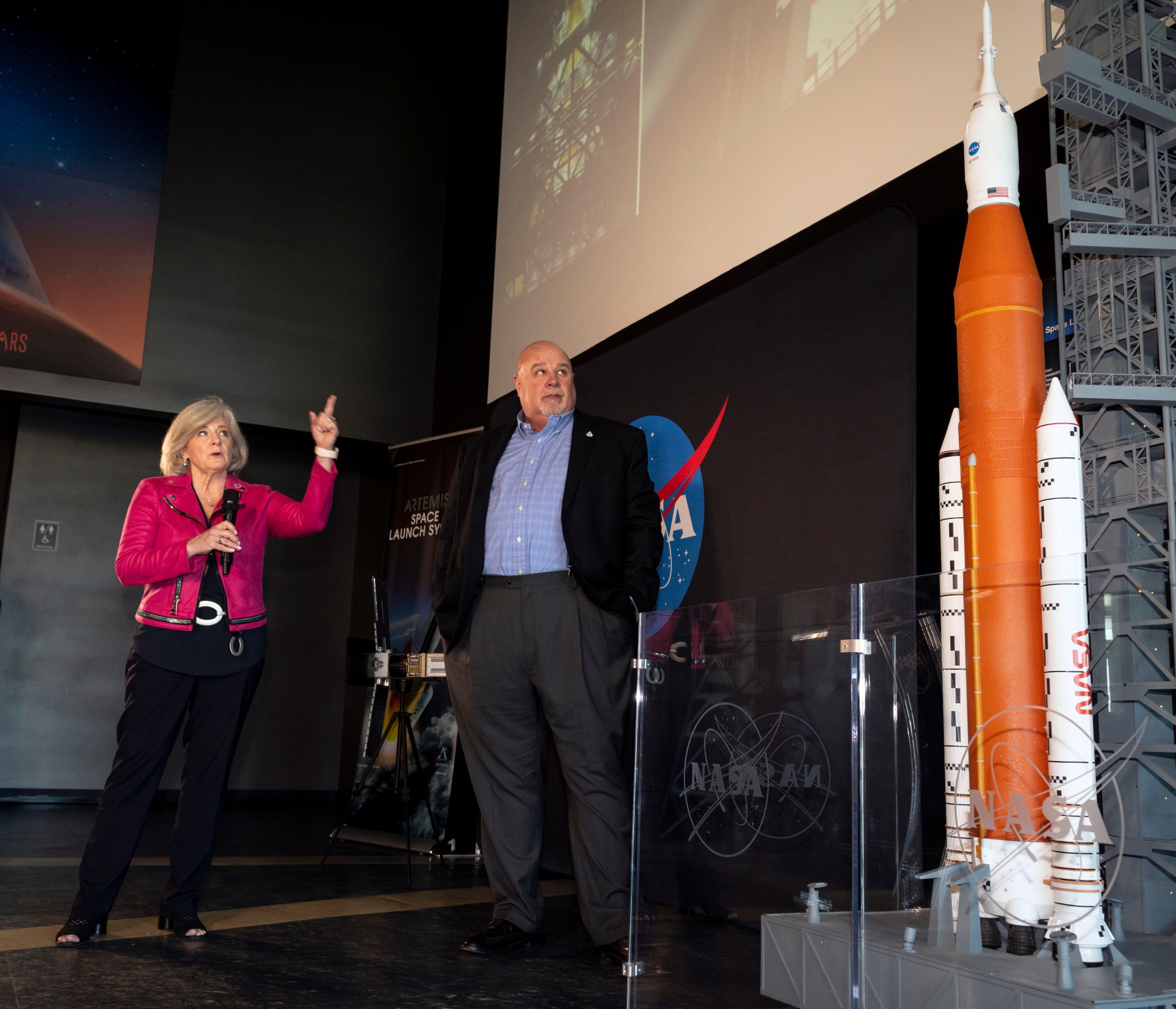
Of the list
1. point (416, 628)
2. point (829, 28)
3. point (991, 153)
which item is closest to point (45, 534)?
point (416, 628)

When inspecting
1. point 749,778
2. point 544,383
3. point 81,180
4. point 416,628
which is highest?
point 81,180

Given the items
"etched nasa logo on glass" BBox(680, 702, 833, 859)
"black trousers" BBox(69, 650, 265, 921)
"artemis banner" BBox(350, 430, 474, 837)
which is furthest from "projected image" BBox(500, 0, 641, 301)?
"etched nasa logo on glass" BBox(680, 702, 833, 859)

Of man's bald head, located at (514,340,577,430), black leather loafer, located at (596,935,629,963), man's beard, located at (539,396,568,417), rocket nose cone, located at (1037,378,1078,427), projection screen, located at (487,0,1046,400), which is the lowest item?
black leather loafer, located at (596,935,629,963)

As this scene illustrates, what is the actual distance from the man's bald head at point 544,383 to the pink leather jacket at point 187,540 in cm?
69

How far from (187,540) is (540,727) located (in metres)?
1.13

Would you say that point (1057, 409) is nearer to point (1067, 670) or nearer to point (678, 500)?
point (1067, 670)

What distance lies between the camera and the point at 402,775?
14.6 ft

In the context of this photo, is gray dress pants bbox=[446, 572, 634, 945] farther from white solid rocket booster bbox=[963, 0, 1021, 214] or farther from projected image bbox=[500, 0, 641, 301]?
projected image bbox=[500, 0, 641, 301]

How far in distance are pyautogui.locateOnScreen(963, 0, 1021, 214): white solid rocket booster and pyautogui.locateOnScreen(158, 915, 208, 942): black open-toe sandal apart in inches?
103

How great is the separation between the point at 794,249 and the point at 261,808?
484 cm

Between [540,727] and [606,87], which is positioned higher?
[606,87]

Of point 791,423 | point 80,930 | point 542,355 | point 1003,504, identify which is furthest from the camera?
point 542,355

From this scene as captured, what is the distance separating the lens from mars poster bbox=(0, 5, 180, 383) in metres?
5.64

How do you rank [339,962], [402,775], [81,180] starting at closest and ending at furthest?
[339,962] → [402,775] → [81,180]
